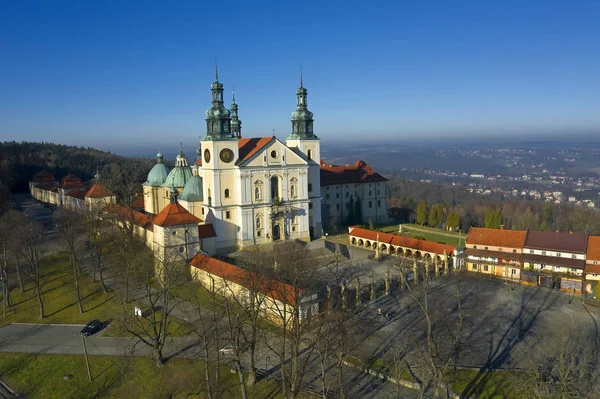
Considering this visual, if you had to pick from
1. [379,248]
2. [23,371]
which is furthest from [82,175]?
[23,371]

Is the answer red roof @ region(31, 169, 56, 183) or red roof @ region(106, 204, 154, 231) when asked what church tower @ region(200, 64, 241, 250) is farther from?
red roof @ region(31, 169, 56, 183)

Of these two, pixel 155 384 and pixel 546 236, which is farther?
pixel 546 236

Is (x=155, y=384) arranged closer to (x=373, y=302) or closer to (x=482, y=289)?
(x=373, y=302)

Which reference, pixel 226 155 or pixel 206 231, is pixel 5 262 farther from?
pixel 226 155

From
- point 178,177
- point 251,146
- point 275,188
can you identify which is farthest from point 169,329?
point 178,177

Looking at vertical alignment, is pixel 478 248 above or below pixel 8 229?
below

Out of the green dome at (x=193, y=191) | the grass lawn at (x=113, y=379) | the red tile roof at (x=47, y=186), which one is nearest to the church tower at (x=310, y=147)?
the green dome at (x=193, y=191)
